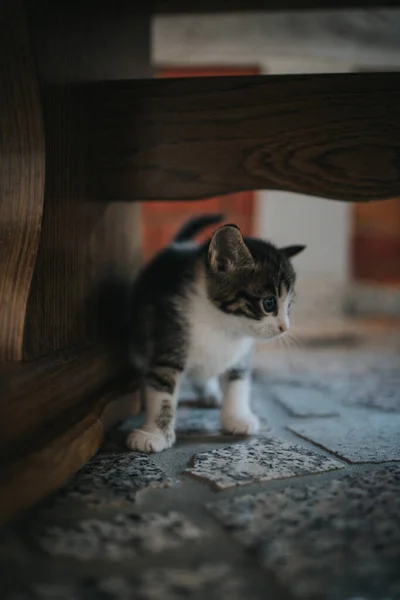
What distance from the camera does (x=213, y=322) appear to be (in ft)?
4.36

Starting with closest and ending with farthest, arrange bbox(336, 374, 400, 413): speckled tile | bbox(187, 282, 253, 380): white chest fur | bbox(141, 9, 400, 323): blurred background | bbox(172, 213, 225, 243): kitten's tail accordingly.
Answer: bbox(187, 282, 253, 380): white chest fur
bbox(336, 374, 400, 413): speckled tile
bbox(172, 213, 225, 243): kitten's tail
bbox(141, 9, 400, 323): blurred background

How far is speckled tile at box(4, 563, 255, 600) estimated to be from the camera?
2.08 ft

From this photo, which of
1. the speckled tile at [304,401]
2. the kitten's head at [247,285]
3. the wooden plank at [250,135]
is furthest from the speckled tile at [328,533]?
the wooden plank at [250,135]

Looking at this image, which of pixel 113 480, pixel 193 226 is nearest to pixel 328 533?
pixel 113 480

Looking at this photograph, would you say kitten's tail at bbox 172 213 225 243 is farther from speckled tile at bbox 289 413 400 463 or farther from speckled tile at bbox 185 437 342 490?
speckled tile at bbox 185 437 342 490

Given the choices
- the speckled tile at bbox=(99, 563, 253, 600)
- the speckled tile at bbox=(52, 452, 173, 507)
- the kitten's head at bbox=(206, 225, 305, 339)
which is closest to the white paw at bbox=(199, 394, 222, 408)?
the kitten's head at bbox=(206, 225, 305, 339)

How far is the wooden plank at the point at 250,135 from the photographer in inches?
46.3

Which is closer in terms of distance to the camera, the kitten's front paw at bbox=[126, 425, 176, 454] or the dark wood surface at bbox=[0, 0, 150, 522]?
the dark wood surface at bbox=[0, 0, 150, 522]

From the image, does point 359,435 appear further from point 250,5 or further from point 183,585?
point 250,5

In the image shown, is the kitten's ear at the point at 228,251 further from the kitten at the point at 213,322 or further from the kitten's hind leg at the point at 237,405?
the kitten's hind leg at the point at 237,405

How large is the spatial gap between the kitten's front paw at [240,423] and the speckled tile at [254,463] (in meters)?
0.09

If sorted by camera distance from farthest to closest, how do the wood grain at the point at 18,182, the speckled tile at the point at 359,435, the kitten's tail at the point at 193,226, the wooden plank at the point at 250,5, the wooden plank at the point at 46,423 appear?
the kitten's tail at the point at 193,226 → the wooden plank at the point at 250,5 → the speckled tile at the point at 359,435 → the wood grain at the point at 18,182 → the wooden plank at the point at 46,423

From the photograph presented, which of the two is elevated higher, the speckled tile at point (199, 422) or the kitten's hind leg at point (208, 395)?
the kitten's hind leg at point (208, 395)

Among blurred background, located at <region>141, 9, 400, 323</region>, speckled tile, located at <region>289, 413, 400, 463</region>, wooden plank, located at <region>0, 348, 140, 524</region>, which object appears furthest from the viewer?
blurred background, located at <region>141, 9, 400, 323</region>
